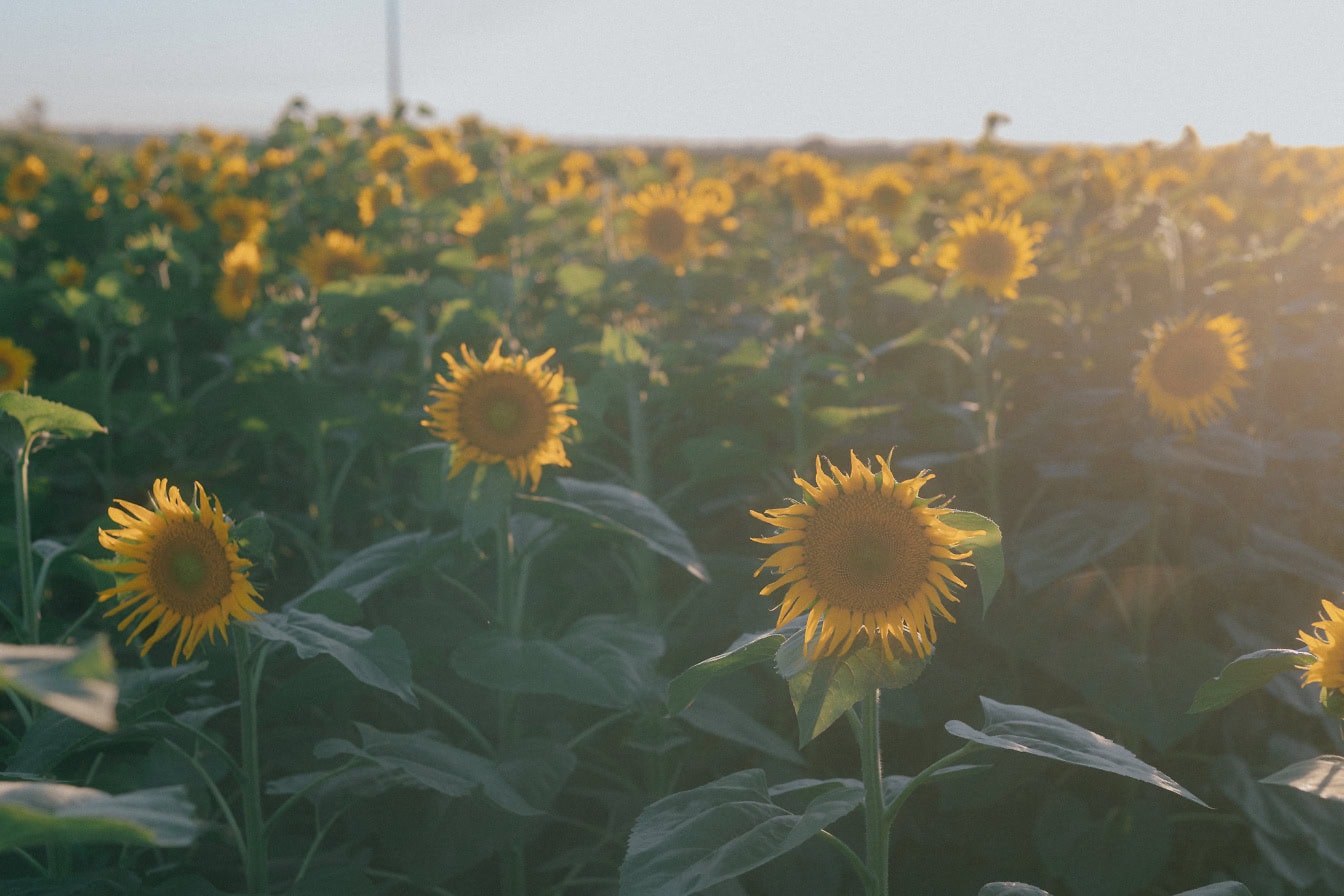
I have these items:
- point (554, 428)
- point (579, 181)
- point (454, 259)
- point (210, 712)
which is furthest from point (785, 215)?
point (210, 712)

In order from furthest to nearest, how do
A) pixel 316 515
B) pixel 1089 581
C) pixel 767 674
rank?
pixel 316 515 < pixel 767 674 < pixel 1089 581

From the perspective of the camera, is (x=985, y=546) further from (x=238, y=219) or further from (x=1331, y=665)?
(x=238, y=219)

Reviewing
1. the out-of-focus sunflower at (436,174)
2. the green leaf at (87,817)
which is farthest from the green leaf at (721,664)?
Result: the out-of-focus sunflower at (436,174)

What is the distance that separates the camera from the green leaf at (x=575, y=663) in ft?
6.63

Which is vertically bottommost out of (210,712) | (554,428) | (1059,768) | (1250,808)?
(1059,768)

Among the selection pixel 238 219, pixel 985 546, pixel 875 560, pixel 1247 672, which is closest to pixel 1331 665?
pixel 1247 672

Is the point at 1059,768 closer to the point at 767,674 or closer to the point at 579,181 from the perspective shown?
the point at 767,674

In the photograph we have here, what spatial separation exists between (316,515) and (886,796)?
253cm

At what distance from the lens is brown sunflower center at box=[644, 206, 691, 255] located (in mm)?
4805

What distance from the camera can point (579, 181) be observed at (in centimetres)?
740

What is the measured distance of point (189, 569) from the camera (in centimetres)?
173

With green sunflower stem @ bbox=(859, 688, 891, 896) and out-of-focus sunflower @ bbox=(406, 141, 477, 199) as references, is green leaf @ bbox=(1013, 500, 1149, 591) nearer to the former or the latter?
green sunflower stem @ bbox=(859, 688, 891, 896)

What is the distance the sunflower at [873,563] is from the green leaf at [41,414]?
1076mm

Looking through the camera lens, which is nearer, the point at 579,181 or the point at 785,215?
the point at 785,215
